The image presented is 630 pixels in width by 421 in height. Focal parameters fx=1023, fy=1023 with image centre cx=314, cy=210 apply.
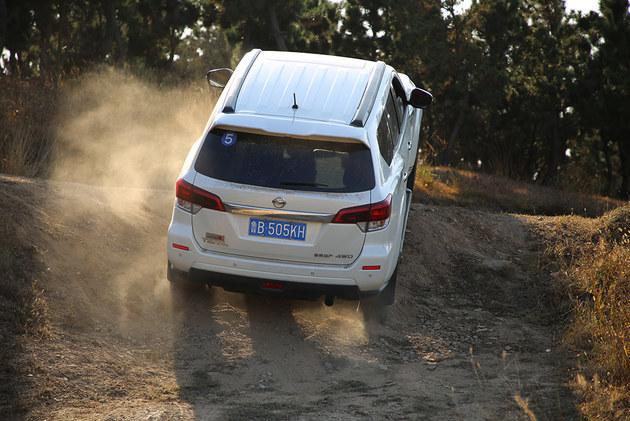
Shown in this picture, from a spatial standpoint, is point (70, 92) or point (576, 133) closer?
point (70, 92)

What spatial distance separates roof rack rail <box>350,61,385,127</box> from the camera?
26.8 feet

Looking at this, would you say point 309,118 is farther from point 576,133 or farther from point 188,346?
point 576,133

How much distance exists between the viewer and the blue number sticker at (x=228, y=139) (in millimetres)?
8062

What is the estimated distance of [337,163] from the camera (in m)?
8.00

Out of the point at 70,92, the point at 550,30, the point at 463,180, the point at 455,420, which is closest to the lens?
the point at 455,420

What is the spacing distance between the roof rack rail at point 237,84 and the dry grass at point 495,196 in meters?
10.0

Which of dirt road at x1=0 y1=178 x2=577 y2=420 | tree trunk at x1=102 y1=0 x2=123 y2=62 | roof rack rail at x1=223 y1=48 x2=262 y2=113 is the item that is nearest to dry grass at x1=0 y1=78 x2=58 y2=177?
dirt road at x1=0 y1=178 x2=577 y2=420

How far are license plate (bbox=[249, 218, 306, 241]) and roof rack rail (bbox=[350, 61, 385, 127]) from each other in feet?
3.15

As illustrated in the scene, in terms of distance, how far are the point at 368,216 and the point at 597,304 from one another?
79.3 inches

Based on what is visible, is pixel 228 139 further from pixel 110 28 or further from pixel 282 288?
pixel 110 28

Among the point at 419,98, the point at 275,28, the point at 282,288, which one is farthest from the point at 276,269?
the point at 275,28

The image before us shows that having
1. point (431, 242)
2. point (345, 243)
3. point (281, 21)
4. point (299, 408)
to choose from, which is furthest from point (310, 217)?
point (281, 21)

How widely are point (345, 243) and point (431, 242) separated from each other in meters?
4.63

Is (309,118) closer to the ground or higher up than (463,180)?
higher up
